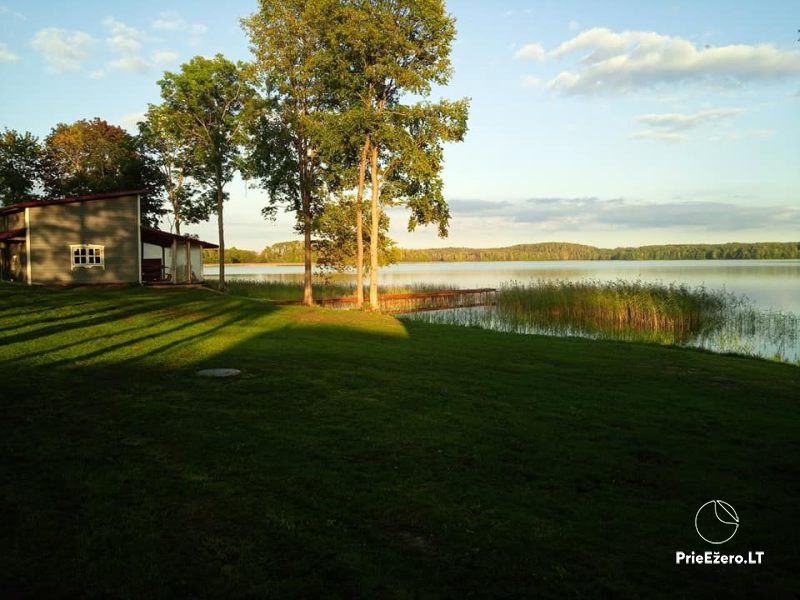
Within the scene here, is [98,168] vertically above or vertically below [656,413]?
above

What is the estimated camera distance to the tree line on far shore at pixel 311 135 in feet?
95.9

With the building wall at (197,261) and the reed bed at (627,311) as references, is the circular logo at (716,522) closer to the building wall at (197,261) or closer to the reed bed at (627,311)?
the reed bed at (627,311)

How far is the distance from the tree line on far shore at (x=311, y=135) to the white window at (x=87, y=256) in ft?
34.5

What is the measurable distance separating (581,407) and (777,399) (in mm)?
4336

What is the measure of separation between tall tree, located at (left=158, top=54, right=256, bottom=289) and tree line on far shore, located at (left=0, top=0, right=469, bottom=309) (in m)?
0.12

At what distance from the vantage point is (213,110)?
143 feet

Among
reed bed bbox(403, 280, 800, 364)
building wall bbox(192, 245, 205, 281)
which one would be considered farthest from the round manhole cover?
building wall bbox(192, 245, 205, 281)

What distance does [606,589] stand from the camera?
3867 millimetres

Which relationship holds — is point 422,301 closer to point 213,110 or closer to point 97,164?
point 213,110

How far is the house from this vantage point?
31.1m

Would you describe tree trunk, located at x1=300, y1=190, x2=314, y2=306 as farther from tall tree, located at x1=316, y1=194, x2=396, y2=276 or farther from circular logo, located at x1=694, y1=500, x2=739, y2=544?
circular logo, located at x1=694, y1=500, x2=739, y2=544

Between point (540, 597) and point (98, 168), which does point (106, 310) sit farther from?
point (98, 168)

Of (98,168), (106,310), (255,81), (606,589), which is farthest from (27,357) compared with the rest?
(98,168)

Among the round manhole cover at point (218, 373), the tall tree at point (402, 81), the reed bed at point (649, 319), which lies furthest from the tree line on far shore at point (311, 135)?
the round manhole cover at point (218, 373)
